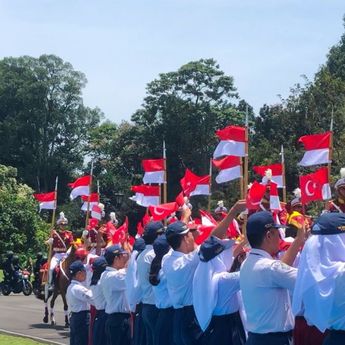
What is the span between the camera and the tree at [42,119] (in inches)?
2422

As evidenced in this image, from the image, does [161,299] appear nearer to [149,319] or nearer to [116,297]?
[149,319]

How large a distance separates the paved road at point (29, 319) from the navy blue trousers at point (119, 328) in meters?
5.23

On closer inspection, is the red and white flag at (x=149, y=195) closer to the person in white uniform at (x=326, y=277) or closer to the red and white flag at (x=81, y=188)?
the red and white flag at (x=81, y=188)

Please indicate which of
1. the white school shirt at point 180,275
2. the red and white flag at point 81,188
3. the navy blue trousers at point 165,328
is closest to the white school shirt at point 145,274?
the navy blue trousers at point 165,328

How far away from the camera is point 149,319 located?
9.34 m

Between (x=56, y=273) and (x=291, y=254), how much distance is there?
43.8 ft

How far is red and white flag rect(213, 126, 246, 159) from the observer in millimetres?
10234

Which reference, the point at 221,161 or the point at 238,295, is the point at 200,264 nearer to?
the point at 238,295

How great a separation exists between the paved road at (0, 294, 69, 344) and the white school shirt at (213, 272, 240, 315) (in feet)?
28.7

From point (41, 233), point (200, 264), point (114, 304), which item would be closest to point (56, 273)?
point (114, 304)

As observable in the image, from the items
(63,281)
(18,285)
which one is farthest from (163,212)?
(18,285)

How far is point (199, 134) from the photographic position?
49.0 m

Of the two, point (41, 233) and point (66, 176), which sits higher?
point (66, 176)

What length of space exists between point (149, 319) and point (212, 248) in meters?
2.55
